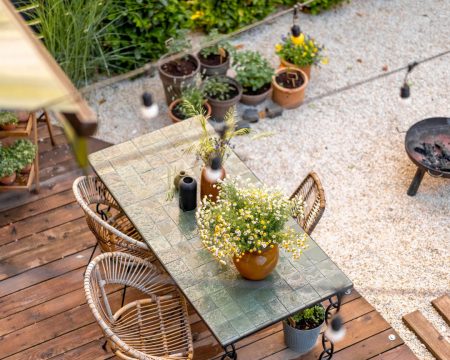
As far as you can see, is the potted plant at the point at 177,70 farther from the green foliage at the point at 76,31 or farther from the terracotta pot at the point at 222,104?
the green foliage at the point at 76,31

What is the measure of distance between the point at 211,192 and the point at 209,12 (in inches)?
125

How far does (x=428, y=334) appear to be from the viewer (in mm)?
4309

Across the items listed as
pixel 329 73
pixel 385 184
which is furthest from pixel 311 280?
pixel 329 73

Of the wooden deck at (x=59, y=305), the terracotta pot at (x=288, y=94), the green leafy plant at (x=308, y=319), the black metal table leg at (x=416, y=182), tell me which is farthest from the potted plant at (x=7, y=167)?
the black metal table leg at (x=416, y=182)

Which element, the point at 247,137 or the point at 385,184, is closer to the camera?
the point at 385,184

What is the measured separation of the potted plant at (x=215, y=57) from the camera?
5.96m

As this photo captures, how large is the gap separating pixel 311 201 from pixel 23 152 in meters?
2.10

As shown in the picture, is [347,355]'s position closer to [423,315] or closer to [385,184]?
[423,315]

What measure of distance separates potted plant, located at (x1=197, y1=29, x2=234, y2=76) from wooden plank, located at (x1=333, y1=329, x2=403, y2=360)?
283cm

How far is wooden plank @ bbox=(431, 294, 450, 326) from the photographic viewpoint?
4.41 metres

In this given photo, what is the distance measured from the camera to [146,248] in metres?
3.81

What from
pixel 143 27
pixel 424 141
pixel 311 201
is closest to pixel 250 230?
pixel 311 201

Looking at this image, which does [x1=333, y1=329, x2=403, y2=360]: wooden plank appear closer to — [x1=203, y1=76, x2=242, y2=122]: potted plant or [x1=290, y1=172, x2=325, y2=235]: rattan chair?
[x1=290, y1=172, x2=325, y2=235]: rattan chair

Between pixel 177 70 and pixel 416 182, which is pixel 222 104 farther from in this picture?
pixel 416 182
